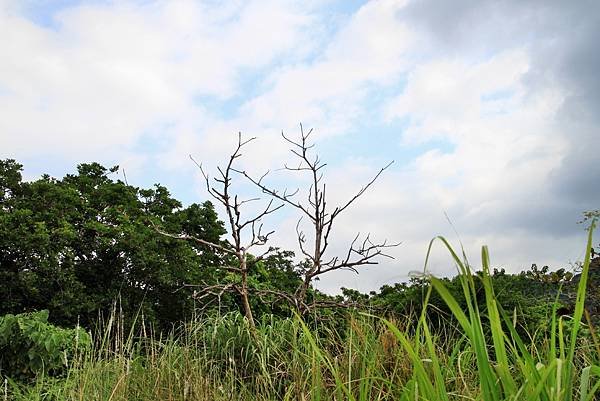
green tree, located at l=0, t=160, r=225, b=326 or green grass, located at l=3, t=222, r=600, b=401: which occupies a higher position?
green tree, located at l=0, t=160, r=225, b=326

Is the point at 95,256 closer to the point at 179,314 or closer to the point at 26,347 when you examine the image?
the point at 179,314

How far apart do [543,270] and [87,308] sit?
739 cm

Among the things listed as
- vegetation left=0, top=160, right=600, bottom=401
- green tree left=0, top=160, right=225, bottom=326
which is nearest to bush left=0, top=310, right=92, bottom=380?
vegetation left=0, top=160, right=600, bottom=401

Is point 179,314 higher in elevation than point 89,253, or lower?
lower

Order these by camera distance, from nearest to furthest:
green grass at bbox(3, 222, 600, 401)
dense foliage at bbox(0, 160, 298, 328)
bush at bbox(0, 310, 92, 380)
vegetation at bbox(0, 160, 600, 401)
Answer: green grass at bbox(3, 222, 600, 401)
vegetation at bbox(0, 160, 600, 401)
bush at bbox(0, 310, 92, 380)
dense foliage at bbox(0, 160, 298, 328)

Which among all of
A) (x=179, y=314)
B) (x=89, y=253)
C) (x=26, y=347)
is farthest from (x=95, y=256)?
(x=26, y=347)

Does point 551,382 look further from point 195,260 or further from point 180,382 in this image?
point 195,260

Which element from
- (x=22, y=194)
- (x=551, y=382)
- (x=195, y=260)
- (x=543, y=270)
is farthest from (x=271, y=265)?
(x=551, y=382)

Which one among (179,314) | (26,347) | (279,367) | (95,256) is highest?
(95,256)

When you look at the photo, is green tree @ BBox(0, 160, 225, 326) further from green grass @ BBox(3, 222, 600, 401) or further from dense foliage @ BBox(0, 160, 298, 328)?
green grass @ BBox(3, 222, 600, 401)

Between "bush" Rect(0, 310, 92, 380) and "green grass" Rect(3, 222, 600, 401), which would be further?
"bush" Rect(0, 310, 92, 380)

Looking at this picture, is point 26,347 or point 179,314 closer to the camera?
point 26,347

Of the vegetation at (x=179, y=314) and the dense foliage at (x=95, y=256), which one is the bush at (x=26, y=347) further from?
the dense foliage at (x=95, y=256)

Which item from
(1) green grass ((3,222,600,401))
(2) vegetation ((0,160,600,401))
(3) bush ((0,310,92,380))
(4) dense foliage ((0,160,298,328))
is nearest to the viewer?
(1) green grass ((3,222,600,401))
